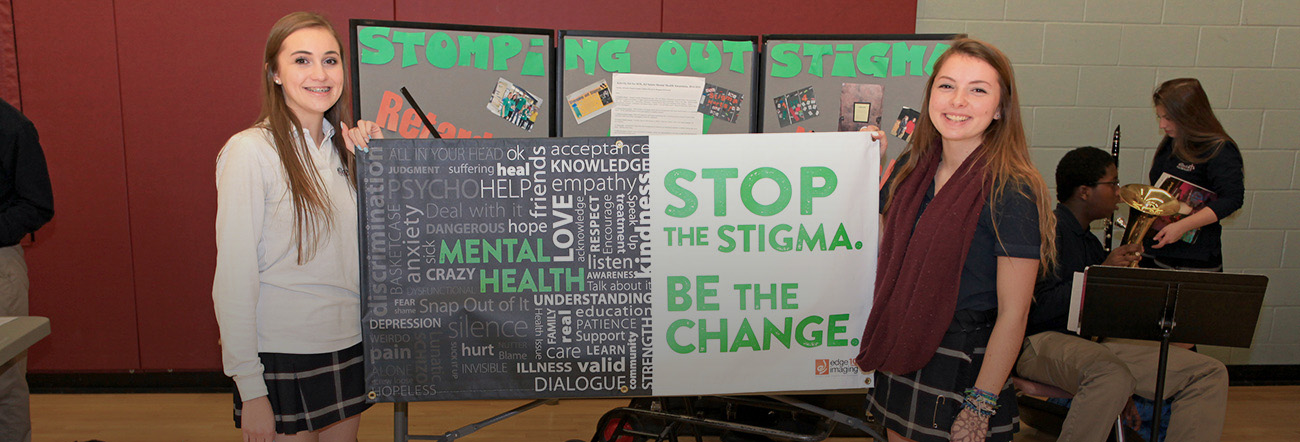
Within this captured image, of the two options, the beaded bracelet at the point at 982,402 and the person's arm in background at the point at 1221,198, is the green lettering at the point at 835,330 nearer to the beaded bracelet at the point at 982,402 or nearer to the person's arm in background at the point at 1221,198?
the beaded bracelet at the point at 982,402

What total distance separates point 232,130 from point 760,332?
2.83m

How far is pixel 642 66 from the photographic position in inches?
113

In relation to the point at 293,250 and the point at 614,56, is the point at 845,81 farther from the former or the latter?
the point at 293,250

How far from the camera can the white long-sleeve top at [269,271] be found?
1.54 m

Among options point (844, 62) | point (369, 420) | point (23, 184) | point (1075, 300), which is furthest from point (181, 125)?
point (1075, 300)

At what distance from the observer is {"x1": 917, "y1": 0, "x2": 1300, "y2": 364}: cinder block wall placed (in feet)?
12.4

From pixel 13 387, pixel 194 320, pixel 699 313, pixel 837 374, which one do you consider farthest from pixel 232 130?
pixel 837 374

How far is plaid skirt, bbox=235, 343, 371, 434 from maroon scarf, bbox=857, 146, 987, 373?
1.21 metres

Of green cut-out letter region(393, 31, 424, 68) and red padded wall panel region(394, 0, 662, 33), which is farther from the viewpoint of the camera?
red padded wall panel region(394, 0, 662, 33)

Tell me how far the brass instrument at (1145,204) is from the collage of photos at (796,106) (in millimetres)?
1370

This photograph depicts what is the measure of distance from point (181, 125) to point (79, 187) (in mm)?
540

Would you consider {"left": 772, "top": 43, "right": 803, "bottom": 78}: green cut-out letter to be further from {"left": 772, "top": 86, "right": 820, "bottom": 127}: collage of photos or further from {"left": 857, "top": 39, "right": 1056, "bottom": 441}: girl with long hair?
{"left": 857, "top": 39, "right": 1056, "bottom": 441}: girl with long hair

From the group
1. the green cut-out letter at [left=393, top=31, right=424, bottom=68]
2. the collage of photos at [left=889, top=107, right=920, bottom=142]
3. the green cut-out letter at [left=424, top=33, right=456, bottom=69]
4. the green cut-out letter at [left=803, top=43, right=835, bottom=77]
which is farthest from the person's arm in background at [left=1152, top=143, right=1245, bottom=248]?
the green cut-out letter at [left=393, top=31, right=424, bottom=68]

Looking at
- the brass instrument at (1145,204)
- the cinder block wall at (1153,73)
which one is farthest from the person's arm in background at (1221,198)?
the cinder block wall at (1153,73)
